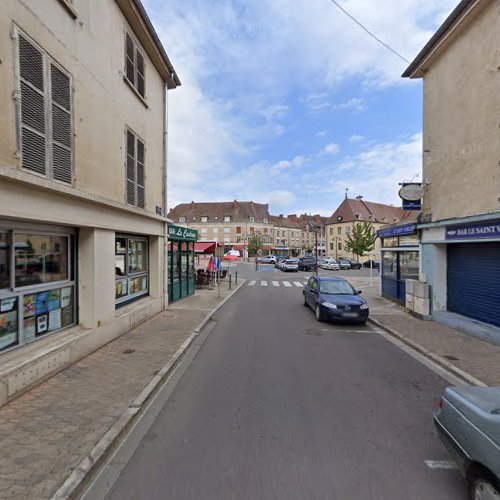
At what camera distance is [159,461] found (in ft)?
9.72

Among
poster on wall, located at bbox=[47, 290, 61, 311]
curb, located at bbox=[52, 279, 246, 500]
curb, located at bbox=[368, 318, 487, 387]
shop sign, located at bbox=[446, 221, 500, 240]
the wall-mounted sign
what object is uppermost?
the wall-mounted sign

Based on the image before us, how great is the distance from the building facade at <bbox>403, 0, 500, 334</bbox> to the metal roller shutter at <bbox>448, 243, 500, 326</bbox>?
0.08ft

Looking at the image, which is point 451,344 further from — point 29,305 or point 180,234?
point 180,234

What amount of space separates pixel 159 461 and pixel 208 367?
248 centimetres

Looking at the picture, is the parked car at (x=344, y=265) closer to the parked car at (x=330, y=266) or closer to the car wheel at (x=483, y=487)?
the parked car at (x=330, y=266)

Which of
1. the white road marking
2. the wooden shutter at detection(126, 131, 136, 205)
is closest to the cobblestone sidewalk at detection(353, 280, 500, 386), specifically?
the white road marking

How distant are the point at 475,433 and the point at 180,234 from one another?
34.6ft

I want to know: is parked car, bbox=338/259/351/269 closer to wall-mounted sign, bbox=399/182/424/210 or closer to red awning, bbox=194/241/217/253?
red awning, bbox=194/241/217/253

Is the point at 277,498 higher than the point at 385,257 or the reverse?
the reverse

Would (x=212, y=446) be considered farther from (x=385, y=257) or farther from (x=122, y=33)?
(x=385, y=257)

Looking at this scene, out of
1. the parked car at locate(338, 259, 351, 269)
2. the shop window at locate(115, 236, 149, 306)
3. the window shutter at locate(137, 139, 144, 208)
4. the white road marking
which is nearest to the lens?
the white road marking

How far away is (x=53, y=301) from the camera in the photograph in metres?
5.33

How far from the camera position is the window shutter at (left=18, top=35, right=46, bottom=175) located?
163 inches

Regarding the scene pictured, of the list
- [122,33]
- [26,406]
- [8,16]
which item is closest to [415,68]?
[122,33]
